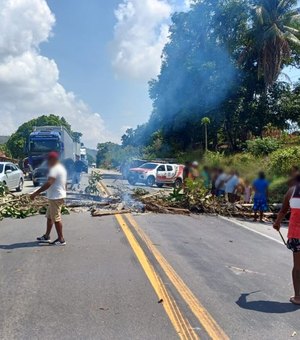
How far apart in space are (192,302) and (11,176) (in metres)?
17.2

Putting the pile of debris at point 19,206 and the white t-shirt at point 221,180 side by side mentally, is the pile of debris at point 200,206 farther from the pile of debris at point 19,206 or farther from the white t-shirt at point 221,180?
the pile of debris at point 19,206

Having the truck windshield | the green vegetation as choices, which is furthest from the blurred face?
the green vegetation

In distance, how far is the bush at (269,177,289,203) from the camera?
31.0 feet

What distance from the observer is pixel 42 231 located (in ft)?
31.3

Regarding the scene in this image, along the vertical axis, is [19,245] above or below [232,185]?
below

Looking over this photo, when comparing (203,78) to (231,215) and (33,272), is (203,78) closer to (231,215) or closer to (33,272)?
(231,215)

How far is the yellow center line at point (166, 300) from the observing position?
14.1ft

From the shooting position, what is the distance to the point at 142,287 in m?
5.64

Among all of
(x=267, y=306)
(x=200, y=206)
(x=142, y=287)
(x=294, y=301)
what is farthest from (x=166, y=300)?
(x=200, y=206)

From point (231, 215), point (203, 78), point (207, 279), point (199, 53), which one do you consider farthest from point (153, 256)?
point (199, 53)

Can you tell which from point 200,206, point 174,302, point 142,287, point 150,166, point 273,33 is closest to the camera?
point 174,302

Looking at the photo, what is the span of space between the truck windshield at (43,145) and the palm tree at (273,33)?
16.1 m

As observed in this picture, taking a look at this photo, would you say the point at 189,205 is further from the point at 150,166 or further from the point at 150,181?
the point at 150,166

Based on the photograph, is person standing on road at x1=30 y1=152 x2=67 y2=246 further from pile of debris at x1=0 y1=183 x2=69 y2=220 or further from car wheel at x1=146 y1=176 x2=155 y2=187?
car wheel at x1=146 y1=176 x2=155 y2=187
